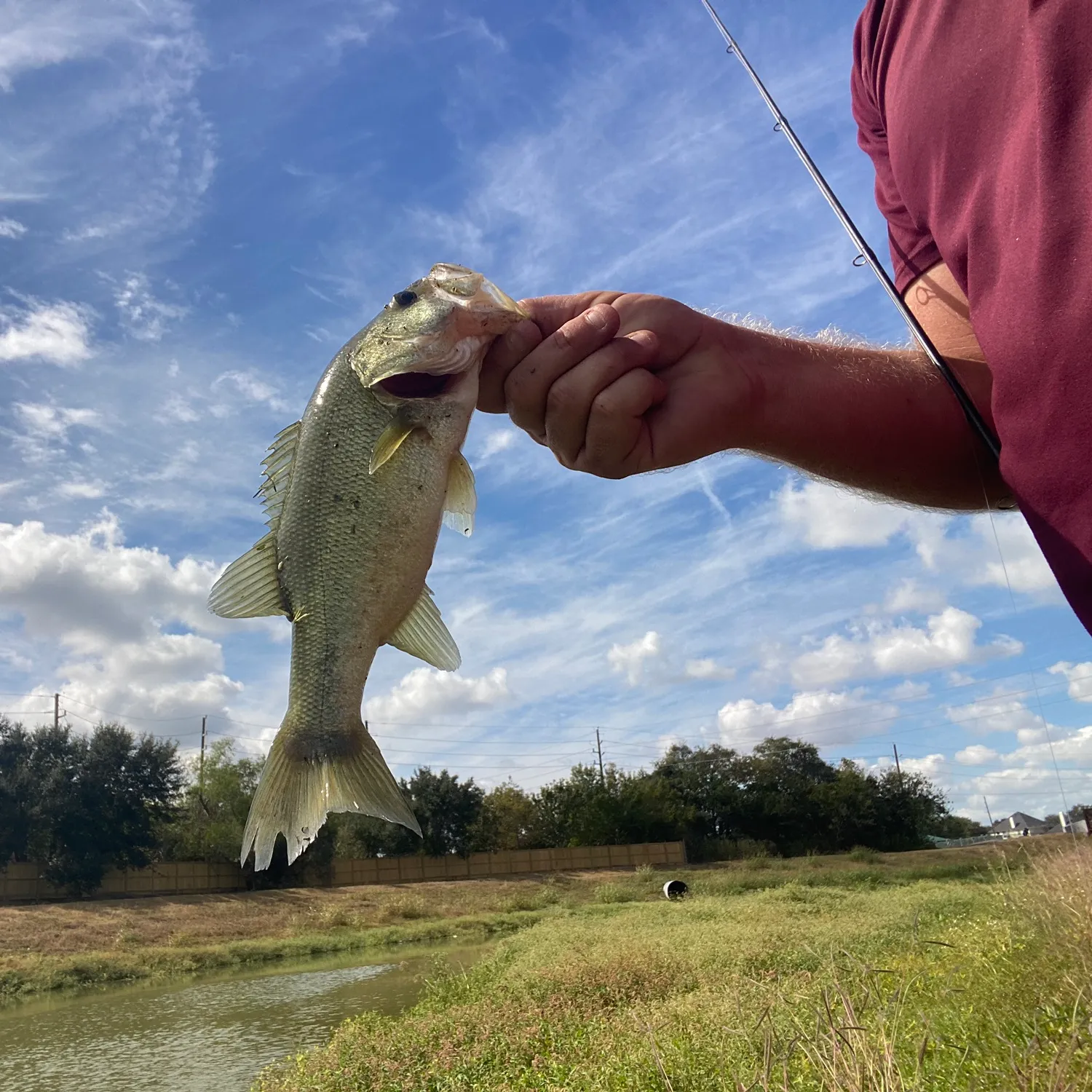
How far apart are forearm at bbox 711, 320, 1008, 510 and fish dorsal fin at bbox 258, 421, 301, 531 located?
1.17 metres

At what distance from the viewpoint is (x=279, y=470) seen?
238cm

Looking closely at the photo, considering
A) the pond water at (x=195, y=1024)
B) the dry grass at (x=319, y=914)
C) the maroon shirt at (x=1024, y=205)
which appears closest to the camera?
the maroon shirt at (x=1024, y=205)

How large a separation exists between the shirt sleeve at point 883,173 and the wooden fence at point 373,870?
105ft

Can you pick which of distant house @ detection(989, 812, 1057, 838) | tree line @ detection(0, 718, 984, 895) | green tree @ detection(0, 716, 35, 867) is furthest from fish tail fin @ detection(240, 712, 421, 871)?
distant house @ detection(989, 812, 1057, 838)

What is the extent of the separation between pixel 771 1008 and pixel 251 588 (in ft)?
17.0

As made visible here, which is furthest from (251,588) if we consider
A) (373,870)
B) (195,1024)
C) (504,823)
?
(504,823)

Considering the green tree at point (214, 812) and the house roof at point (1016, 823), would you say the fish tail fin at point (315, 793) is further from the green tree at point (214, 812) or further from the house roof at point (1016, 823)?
the house roof at point (1016, 823)

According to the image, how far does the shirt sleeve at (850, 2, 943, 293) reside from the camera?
1.79 metres

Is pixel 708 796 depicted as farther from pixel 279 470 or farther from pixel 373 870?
pixel 279 470

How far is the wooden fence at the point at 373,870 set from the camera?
3262 centimetres

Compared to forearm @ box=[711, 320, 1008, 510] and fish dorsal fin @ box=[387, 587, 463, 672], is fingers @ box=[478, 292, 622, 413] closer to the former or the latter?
forearm @ box=[711, 320, 1008, 510]

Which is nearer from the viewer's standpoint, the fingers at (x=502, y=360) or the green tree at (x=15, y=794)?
the fingers at (x=502, y=360)

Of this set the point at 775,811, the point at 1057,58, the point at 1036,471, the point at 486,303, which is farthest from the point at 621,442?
the point at 775,811

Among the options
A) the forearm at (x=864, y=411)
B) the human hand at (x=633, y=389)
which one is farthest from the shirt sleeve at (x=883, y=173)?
the human hand at (x=633, y=389)
